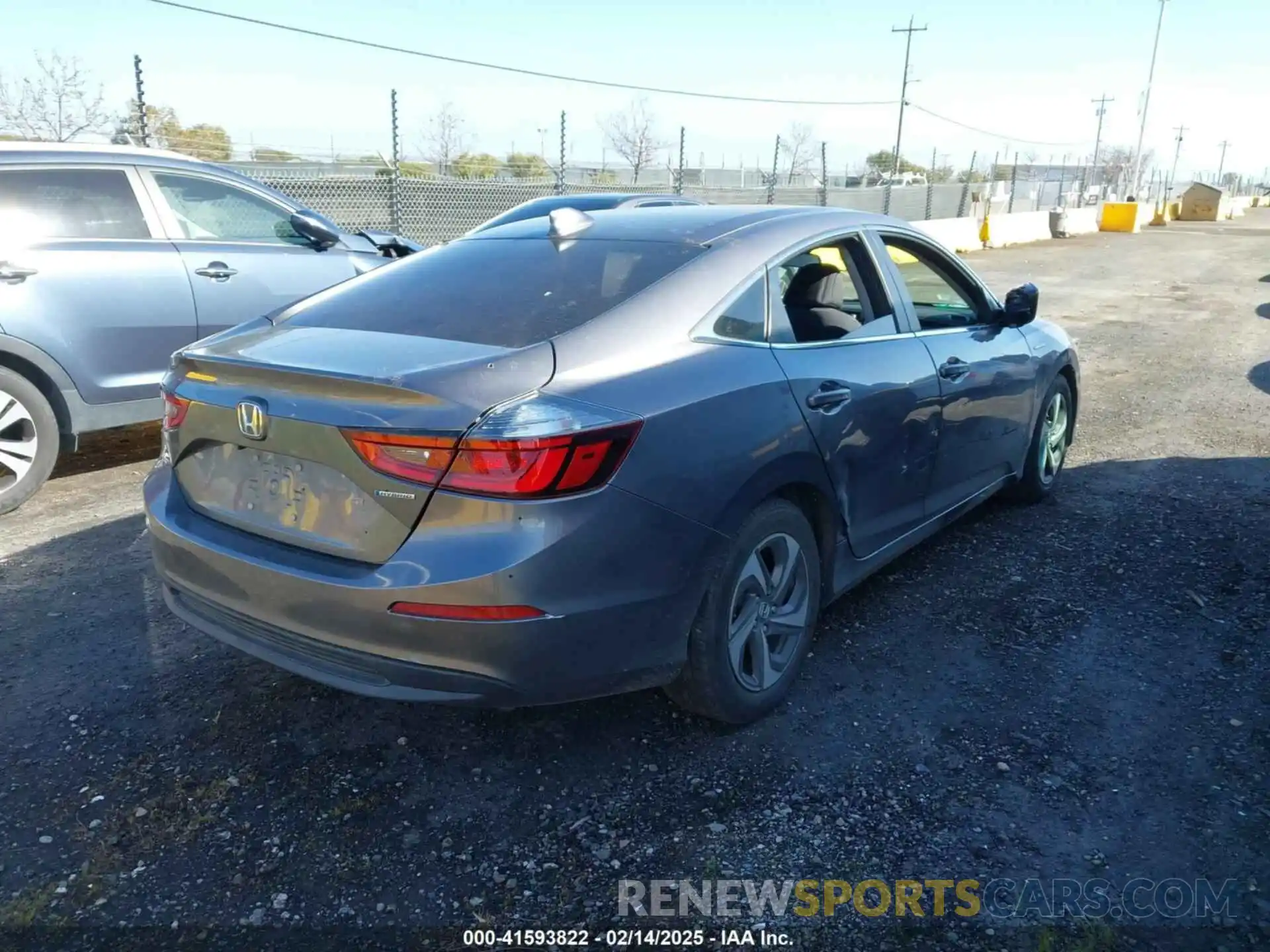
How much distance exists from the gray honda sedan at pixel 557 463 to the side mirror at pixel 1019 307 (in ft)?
3.61

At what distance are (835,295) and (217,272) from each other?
3.96 m

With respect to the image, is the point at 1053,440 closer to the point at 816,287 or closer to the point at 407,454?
the point at 816,287

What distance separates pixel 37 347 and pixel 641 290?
12.7 ft

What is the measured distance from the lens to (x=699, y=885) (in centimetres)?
246

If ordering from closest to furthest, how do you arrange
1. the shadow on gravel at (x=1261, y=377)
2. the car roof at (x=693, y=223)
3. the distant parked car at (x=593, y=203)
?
the car roof at (x=693, y=223), the distant parked car at (x=593, y=203), the shadow on gravel at (x=1261, y=377)

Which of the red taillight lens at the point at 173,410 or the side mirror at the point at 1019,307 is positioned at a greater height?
the side mirror at the point at 1019,307

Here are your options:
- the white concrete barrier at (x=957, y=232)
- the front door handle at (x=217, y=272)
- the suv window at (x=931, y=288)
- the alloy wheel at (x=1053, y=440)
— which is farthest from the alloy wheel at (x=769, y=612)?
the white concrete barrier at (x=957, y=232)

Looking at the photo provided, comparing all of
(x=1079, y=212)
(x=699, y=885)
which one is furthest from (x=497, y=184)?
(x=1079, y=212)

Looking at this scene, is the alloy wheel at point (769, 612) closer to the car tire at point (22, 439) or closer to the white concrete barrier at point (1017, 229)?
the car tire at point (22, 439)

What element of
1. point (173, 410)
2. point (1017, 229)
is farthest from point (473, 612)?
point (1017, 229)

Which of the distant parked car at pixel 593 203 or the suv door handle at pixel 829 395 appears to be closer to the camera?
the suv door handle at pixel 829 395

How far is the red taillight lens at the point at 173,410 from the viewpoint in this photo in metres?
2.91

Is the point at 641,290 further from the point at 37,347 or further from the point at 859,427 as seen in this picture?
the point at 37,347

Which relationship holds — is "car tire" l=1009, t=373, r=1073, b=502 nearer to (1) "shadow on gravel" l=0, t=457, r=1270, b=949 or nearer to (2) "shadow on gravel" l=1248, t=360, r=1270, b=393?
(1) "shadow on gravel" l=0, t=457, r=1270, b=949
